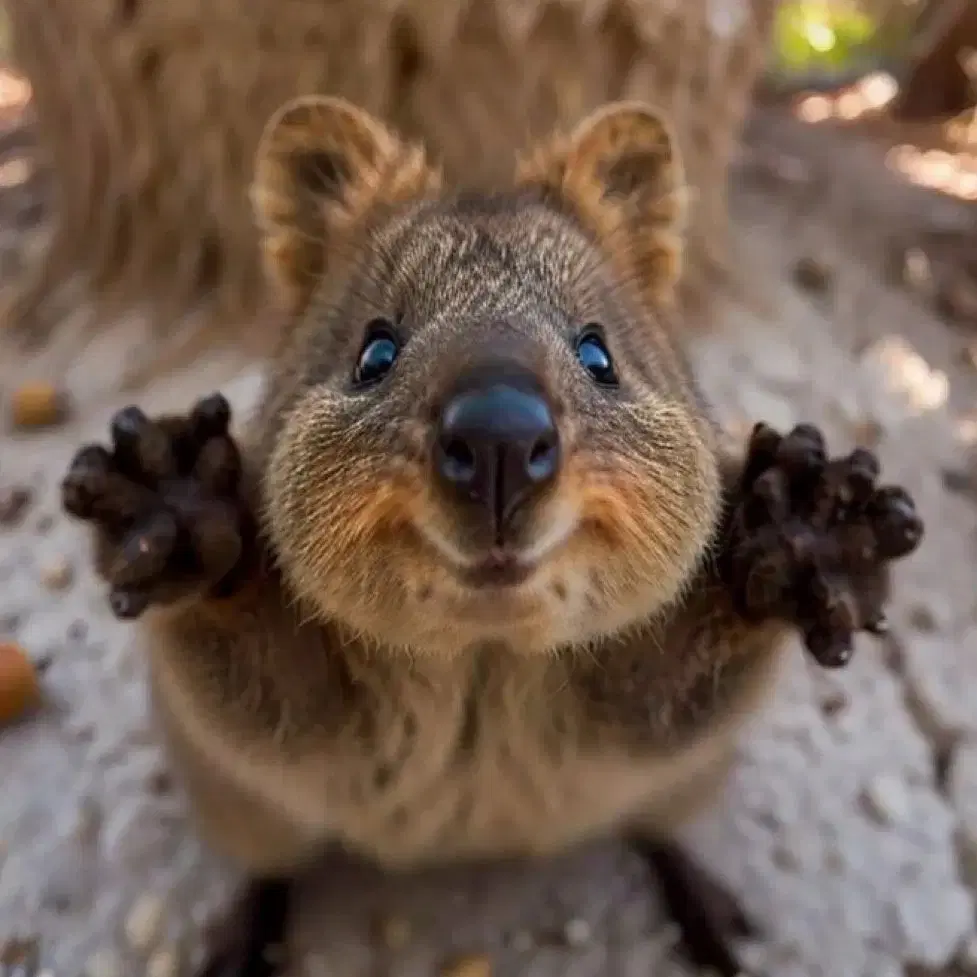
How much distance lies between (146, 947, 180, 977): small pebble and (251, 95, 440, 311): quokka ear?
1.17 m

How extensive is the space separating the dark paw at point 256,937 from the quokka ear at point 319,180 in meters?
1.08

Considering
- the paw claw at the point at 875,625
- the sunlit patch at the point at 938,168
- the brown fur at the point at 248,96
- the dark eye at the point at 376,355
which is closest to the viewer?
the dark eye at the point at 376,355

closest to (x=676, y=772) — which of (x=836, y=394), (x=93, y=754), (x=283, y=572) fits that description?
(x=283, y=572)

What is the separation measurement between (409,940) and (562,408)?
1251 millimetres

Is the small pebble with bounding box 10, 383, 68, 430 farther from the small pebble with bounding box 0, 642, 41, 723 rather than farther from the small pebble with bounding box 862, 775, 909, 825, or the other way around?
the small pebble with bounding box 862, 775, 909, 825

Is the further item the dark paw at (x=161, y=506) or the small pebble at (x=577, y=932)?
the small pebble at (x=577, y=932)

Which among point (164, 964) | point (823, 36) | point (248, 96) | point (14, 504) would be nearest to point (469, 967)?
point (164, 964)

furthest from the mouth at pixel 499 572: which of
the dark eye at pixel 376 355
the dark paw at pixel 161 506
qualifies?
the dark paw at pixel 161 506

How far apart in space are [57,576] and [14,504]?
0.34 meters

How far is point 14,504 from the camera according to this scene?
3355mm

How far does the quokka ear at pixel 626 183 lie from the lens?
222 cm

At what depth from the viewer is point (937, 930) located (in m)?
2.41

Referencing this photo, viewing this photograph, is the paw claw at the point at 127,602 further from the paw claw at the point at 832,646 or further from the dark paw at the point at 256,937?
the paw claw at the point at 832,646

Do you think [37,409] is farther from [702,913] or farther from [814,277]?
[814,277]
